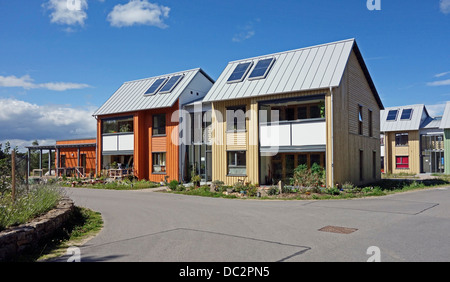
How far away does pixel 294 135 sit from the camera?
2019 centimetres

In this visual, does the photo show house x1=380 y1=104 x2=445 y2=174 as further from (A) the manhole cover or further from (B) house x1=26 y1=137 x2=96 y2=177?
(A) the manhole cover

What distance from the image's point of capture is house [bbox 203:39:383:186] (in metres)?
19.5

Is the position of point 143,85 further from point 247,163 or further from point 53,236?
point 53,236

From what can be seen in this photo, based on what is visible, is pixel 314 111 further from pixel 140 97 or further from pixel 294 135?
pixel 140 97

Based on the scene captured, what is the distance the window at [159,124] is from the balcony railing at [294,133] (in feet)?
28.9

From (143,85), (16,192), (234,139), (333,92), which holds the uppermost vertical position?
(143,85)

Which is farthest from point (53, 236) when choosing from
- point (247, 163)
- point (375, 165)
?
point (375, 165)

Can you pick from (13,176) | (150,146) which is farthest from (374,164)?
(13,176)

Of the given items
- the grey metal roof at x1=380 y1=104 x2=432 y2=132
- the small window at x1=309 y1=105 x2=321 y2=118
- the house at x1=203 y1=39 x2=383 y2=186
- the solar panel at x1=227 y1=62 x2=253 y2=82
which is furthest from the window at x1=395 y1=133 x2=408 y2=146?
the solar panel at x1=227 y1=62 x2=253 y2=82

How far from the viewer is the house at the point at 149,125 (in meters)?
26.3

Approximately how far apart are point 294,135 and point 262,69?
518cm

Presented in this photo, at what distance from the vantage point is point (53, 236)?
342 inches

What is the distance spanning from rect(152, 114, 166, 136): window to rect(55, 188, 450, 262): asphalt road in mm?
13403

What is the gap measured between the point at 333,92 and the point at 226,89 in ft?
22.3
